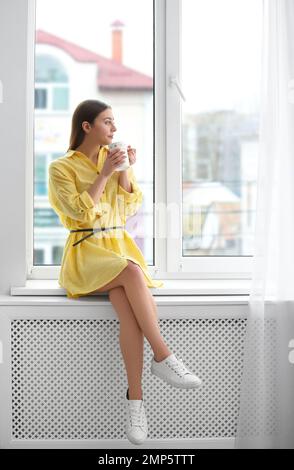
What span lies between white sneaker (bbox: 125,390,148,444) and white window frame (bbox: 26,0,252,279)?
0.62 meters

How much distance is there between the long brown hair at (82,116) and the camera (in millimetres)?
2307

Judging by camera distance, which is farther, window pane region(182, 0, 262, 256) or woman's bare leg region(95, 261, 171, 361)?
window pane region(182, 0, 262, 256)

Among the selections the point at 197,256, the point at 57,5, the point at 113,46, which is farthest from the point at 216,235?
the point at 57,5

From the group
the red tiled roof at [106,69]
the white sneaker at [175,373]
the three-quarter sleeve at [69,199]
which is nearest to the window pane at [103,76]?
the red tiled roof at [106,69]

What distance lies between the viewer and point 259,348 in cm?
219

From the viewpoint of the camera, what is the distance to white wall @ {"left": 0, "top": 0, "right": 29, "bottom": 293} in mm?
2307

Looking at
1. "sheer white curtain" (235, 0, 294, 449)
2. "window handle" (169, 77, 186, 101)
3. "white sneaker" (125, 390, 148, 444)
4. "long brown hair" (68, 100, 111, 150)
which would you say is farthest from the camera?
"window handle" (169, 77, 186, 101)

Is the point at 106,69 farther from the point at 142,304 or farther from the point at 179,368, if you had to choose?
the point at 179,368

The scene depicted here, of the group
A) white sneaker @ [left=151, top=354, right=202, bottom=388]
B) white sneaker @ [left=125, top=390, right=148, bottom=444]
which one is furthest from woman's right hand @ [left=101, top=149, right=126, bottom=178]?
white sneaker @ [left=125, top=390, right=148, bottom=444]

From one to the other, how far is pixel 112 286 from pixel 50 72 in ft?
3.22

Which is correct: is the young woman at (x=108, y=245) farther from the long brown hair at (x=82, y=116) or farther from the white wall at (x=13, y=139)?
the white wall at (x=13, y=139)

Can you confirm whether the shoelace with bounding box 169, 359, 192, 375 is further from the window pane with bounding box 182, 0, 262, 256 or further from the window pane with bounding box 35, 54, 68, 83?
the window pane with bounding box 35, 54, 68, 83
